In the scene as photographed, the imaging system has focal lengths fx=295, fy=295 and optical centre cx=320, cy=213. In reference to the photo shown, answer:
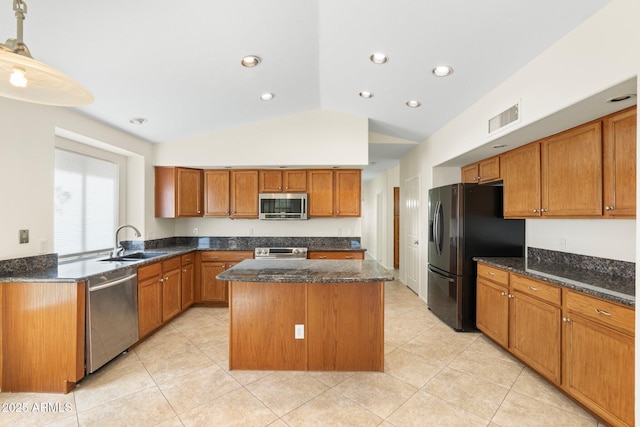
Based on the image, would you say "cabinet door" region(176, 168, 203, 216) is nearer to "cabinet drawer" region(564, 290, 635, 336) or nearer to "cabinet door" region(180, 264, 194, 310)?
"cabinet door" region(180, 264, 194, 310)

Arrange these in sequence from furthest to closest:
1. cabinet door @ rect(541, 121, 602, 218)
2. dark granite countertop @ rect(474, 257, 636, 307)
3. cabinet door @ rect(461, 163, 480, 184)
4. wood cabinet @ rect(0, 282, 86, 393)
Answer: cabinet door @ rect(461, 163, 480, 184), wood cabinet @ rect(0, 282, 86, 393), cabinet door @ rect(541, 121, 602, 218), dark granite countertop @ rect(474, 257, 636, 307)

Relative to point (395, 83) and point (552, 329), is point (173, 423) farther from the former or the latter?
point (395, 83)

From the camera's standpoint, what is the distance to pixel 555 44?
81.7 inches

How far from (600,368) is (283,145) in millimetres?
4019

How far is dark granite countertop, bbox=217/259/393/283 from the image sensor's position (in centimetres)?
234

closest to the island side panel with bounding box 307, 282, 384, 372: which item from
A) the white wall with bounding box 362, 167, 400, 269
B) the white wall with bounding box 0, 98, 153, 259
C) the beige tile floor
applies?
the beige tile floor

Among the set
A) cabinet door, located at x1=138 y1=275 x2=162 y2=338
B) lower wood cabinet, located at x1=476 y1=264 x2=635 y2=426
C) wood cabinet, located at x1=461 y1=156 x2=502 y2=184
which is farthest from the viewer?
wood cabinet, located at x1=461 y1=156 x2=502 y2=184

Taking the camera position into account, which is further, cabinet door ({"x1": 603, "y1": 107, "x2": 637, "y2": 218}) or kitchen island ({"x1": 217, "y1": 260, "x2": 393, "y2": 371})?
kitchen island ({"x1": 217, "y1": 260, "x2": 393, "y2": 371})

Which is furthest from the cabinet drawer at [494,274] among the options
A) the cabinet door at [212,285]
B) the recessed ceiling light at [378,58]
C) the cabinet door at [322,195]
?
the cabinet door at [212,285]

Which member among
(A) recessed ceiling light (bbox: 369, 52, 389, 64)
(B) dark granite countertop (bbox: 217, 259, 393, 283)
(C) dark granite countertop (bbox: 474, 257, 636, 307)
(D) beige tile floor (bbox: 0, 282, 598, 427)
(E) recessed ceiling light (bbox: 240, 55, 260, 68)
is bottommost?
(D) beige tile floor (bbox: 0, 282, 598, 427)

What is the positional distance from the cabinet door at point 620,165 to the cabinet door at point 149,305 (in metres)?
4.23

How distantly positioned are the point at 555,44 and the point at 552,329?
6.93ft

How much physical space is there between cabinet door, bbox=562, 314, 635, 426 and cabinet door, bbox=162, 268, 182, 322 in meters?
3.99

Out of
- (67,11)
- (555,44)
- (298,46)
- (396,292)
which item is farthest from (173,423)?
(396,292)
